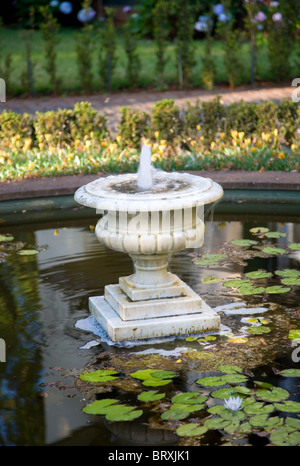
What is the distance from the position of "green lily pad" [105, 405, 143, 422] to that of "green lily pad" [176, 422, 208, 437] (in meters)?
0.28

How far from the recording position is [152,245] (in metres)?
5.29

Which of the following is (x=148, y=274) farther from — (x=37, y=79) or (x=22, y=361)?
(x=37, y=79)

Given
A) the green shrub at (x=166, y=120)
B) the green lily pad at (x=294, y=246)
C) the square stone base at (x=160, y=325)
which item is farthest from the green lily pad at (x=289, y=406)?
the green shrub at (x=166, y=120)

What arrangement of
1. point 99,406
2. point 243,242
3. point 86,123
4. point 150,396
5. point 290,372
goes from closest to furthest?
1. point 99,406
2. point 150,396
3. point 290,372
4. point 243,242
5. point 86,123

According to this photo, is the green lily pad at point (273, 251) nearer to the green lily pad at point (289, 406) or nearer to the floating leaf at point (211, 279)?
the floating leaf at point (211, 279)

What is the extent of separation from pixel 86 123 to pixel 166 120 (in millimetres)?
1142

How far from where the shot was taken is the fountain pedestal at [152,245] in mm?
5246

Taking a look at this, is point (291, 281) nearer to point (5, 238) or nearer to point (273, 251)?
point (273, 251)

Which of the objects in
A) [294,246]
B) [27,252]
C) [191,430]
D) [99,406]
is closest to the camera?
[191,430]

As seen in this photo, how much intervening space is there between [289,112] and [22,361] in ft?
23.2

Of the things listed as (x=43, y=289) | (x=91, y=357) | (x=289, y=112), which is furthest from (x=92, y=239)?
(x=289, y=112)

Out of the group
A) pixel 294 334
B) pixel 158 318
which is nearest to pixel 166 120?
pixel 158 318

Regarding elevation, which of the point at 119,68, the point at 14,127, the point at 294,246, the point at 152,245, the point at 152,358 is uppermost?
the point at 119,68

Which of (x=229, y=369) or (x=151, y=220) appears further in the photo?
(x=151, y=220)
